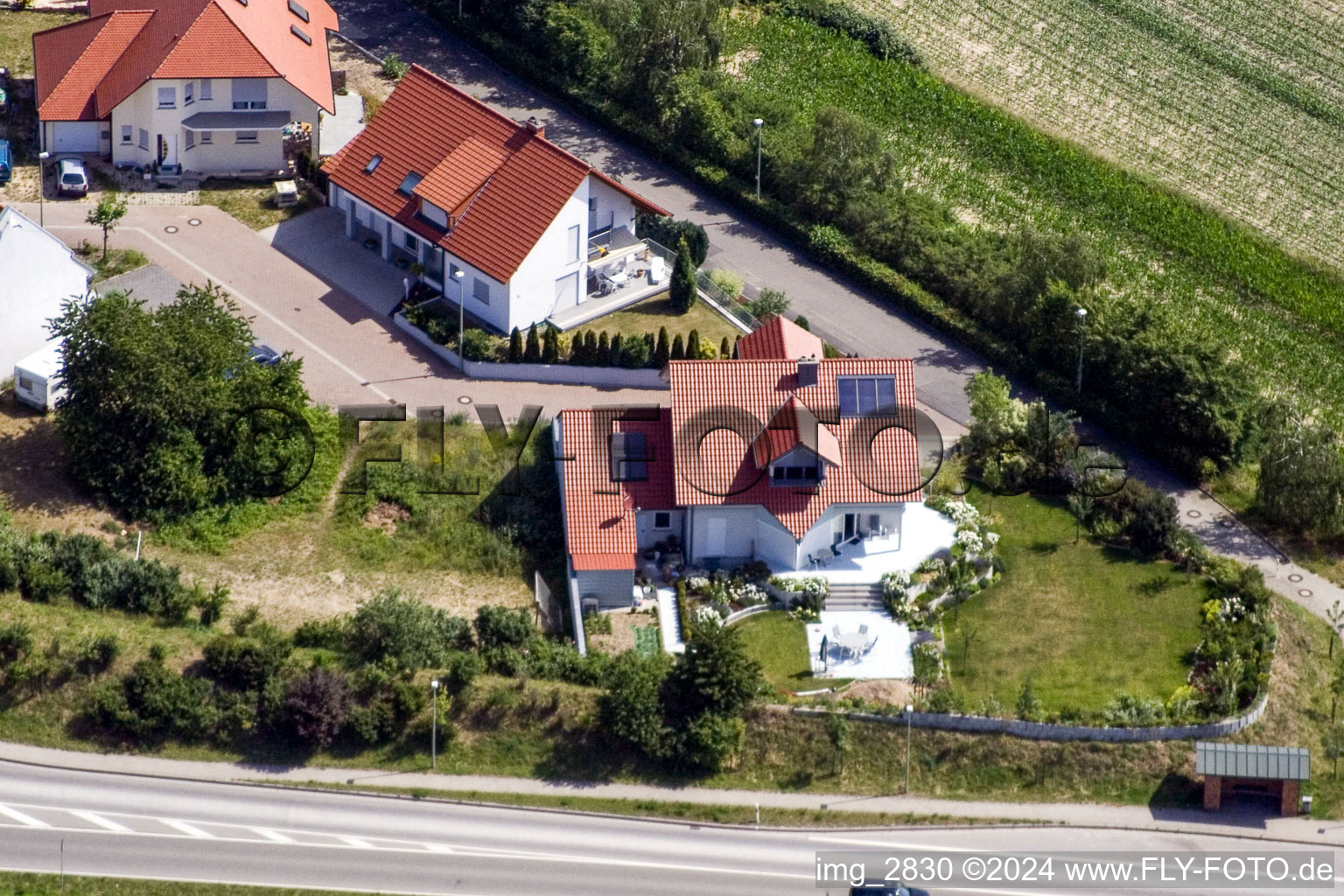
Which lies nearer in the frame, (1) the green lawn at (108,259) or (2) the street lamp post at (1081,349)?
(2) the street lamp post at (1081,349)

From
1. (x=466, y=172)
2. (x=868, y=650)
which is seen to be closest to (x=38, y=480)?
(x=466, y=172)

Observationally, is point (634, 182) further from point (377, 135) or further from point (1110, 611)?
point (1110, 611)

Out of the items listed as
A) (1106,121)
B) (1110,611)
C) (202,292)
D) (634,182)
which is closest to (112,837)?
(202,292)

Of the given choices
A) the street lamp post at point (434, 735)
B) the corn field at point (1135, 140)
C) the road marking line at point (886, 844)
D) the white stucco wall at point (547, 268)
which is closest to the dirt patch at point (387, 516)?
the street lamp post at point (434, 735)

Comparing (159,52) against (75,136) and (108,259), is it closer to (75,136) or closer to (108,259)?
(75,136)

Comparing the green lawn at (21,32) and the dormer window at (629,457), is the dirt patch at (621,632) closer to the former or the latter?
the dormer window at (629,457)

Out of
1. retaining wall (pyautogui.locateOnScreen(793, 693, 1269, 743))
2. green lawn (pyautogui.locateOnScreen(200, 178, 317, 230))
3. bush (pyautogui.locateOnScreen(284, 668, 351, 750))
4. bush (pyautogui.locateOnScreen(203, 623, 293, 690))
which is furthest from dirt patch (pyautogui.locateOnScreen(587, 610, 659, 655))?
green lawn (pyautogui.locateOnScreen(200, 178, 317, 230))
